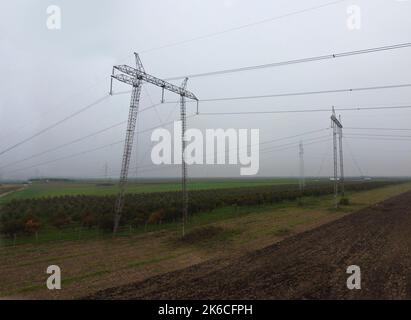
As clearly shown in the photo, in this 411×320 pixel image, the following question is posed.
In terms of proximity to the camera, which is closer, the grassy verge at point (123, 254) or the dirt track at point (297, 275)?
the dirt track at point (297, 275)

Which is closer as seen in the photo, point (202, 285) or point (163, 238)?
point (202, 285)

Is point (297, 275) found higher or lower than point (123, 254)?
higher

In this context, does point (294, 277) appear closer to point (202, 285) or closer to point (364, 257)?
point (202, 285)

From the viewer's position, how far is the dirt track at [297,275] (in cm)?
1084

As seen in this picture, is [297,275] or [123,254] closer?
[297,275]

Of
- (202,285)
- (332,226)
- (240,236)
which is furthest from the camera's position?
(332,226)

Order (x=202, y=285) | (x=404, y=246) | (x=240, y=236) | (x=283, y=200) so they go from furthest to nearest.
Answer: (x=283, y=200) → (x=240, y=236) → (x=404, y=246) → (x=202, y=285)

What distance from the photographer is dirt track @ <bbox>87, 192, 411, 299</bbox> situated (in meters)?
10.8

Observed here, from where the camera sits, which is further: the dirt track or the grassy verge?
the grassy verge

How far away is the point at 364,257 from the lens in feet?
51.1

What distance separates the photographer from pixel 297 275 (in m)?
12.9
